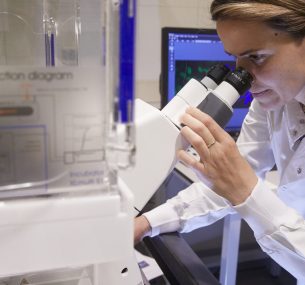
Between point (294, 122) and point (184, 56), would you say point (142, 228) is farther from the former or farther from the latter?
point (184, 56)

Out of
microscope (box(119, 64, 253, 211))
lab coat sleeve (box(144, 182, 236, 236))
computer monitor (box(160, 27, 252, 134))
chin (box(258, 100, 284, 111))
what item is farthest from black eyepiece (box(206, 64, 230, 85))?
computer monitor (box(160, 27, 252, 134))

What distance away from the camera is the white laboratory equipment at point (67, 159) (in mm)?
365

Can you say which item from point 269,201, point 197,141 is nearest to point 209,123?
point 197,141

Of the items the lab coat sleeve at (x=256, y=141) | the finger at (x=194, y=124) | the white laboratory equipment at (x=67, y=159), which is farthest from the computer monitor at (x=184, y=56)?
the white laboratory equipment at (x=67, y=159)

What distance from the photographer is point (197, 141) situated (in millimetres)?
710

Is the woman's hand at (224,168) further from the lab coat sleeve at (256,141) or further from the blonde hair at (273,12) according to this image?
the lab coat sleeve at (256,141)

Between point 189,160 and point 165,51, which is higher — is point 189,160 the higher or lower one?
the lower one

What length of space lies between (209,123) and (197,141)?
51 mm

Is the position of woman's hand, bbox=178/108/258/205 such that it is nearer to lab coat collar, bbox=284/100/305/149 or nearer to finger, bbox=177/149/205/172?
finger, bbox=177/149/205/172

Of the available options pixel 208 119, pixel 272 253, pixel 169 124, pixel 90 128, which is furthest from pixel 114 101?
pixel 272 253

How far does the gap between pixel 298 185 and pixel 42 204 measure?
87cm

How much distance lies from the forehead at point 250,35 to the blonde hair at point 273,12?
1 cm

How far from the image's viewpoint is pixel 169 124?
63 centimetres

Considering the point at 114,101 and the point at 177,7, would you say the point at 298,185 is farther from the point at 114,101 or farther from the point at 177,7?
the point at 177,7
